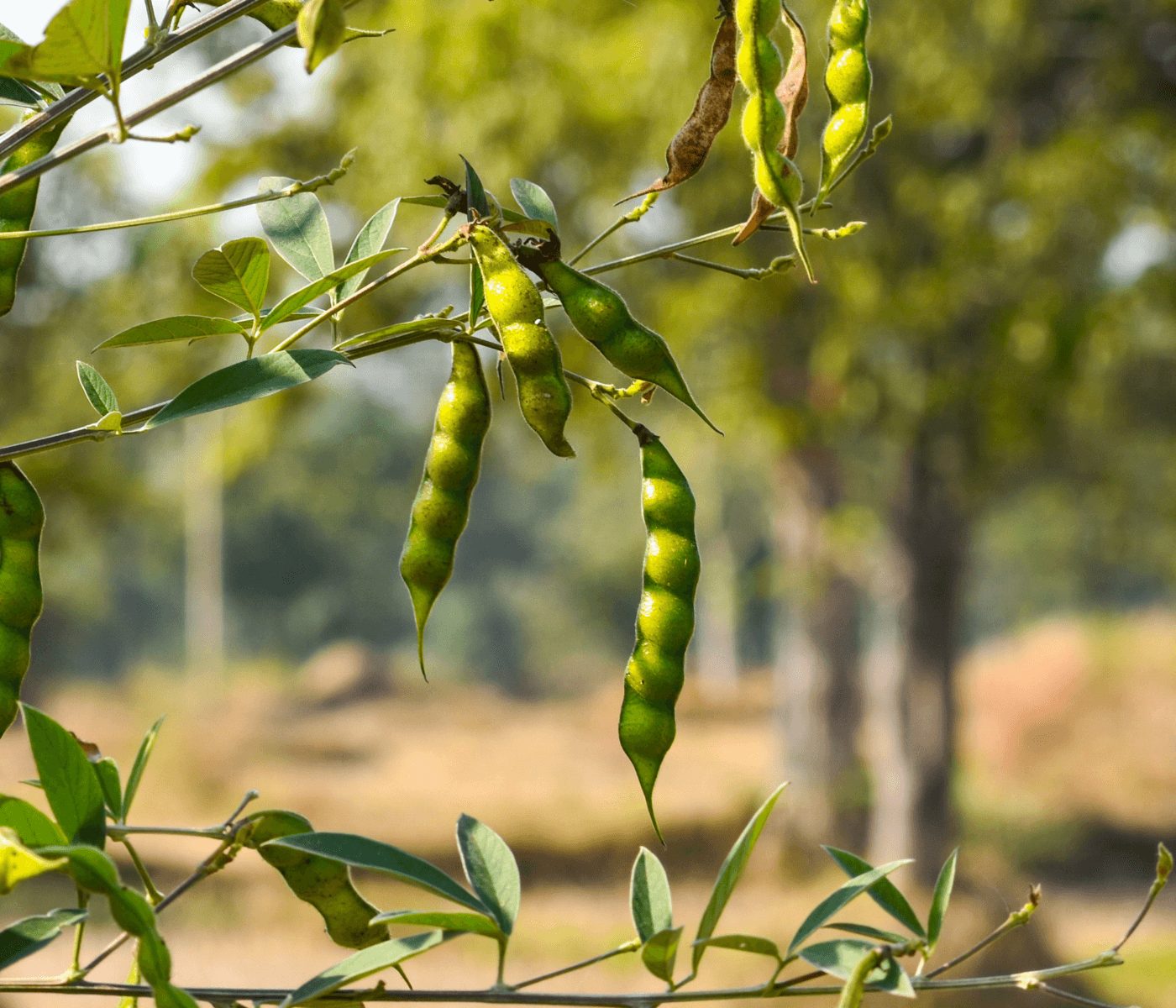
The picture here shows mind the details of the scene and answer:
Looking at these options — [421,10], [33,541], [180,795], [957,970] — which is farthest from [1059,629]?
[33,541]

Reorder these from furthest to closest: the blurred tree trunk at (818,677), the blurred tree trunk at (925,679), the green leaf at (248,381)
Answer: the blurred tree trunk at (818,677) → the blurred tree trunk at (925,679) → the green leaf at (248,381)

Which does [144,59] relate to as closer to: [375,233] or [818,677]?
[375,233]

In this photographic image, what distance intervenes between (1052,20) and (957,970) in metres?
3.66

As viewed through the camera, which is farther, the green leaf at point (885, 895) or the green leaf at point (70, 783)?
the green leaf at point (885, 895)

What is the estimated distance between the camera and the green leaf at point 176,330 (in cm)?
60

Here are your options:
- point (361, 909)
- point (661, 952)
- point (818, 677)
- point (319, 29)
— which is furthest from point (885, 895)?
point (818, 677)

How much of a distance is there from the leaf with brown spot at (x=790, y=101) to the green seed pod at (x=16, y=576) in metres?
0.35

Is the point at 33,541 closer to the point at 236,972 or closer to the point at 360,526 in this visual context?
the point at 236,972

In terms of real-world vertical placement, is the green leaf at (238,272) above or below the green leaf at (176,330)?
above

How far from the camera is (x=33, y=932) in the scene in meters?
0.50

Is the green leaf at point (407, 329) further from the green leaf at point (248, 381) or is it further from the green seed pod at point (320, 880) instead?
the green seed pod at point (320, 880)

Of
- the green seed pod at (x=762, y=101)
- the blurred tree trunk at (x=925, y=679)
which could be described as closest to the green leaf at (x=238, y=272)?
the green seed pod at (x=762, y=101)

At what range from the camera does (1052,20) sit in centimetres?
510

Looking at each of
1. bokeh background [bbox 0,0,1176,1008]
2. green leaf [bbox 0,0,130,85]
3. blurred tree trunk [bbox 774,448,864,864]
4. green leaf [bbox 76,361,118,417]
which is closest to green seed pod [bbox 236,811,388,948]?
green leaf [bbox 76,361,118,417]
